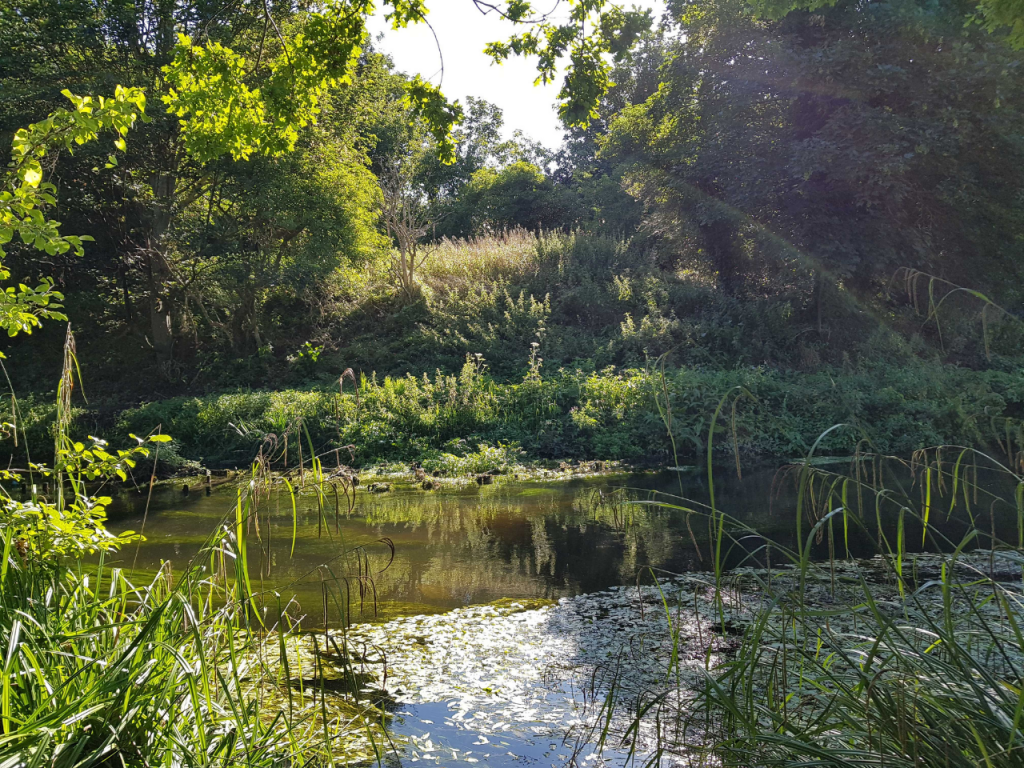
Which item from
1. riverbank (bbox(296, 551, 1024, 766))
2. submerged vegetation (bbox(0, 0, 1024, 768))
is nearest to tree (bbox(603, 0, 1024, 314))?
submerged vegetation (bbox(0, 0, 1024, 768))

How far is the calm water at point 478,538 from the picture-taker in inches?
220

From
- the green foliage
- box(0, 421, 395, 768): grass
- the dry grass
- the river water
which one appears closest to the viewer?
box(0, 421, 395, 768): grass

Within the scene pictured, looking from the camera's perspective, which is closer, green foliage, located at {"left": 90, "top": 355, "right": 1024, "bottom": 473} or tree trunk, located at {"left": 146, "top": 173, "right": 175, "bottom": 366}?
green foliage, located at {"left": 90, "top": 355, "right": 1024, "bottom": 473}

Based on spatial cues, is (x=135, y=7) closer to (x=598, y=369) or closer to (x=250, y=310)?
(x=250, y=310)

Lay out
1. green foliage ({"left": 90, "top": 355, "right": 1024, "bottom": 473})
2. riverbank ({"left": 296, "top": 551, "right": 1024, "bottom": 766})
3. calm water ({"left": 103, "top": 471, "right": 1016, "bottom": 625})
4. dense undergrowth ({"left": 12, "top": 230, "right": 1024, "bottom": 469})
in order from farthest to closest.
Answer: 1. dense undergrowth ({"left": 12, "top": 230, "right": 1024, "bottom": 469})
2. green foliage ({"left": 90, "top": 355, "right": 1024, "bottom": 473})
3. calm water ({"left": 103, "top": 471, "right": 1016, "bottom": 625})
4. riverbank ({"left": 296, "top": 551, "right": 1024, "bottom": 766})

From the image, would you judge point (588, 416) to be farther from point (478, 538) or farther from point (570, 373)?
point (478, 538)

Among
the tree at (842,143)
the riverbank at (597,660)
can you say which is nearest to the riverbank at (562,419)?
the tree at (842,143)

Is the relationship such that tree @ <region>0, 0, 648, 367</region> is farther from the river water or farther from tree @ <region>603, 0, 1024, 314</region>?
tree @ <region>603, 0, 1024, 314</region>

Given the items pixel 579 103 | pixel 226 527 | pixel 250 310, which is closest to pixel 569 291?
pixel 250 310

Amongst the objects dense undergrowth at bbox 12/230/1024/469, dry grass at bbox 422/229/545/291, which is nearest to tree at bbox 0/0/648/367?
dense undergrowth at bbox 12/230/1024/469

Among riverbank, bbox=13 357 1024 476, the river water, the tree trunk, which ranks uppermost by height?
the tree trunk

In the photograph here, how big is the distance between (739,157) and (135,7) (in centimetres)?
1153

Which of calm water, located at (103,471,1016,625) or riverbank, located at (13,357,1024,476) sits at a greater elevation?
riverbank, located at (13,357,1024,476)

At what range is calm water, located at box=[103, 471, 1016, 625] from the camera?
5578mm
